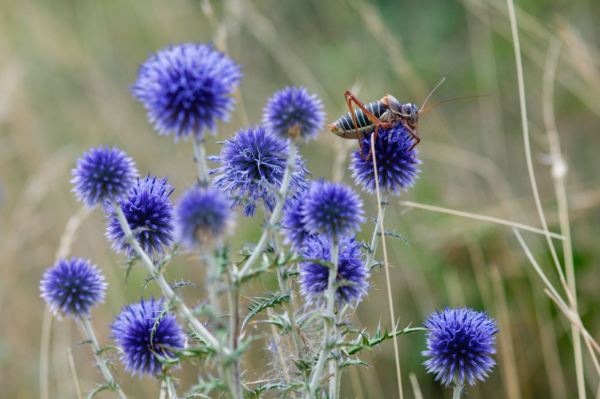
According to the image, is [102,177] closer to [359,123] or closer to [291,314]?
[291,314]

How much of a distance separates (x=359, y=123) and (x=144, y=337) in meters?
1.31

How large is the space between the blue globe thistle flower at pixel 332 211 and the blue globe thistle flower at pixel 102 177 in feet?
2.10

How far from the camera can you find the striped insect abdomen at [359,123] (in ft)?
6.96

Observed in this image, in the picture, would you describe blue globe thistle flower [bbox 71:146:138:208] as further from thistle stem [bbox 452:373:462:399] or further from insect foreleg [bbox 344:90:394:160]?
thistle stem [bbox 452:373:462:399]

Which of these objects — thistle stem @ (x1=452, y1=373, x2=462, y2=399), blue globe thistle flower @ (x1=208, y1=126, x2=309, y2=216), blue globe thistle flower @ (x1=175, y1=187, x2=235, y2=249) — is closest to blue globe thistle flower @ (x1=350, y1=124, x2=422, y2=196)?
blue globe thistle flower @ (x1=208, y1=126, x2=309, y2=216)

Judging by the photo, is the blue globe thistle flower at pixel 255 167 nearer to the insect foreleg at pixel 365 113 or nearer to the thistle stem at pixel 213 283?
the insect foreleg at pixel 365 113

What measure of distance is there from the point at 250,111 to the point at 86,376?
3.70m

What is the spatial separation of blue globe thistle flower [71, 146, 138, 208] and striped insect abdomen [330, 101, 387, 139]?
980mm

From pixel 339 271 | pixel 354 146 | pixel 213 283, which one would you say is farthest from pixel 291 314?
pixel 354 146

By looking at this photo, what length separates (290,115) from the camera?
1.55 meters

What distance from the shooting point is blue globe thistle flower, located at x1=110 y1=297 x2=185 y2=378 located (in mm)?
1684

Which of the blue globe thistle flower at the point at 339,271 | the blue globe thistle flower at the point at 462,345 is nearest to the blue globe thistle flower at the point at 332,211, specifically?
the blue globe thistle flower at the point at 339,271

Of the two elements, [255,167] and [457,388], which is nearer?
[457,388]

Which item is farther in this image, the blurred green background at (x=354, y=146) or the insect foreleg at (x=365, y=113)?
the blurred green background at (x=354, y=146)
